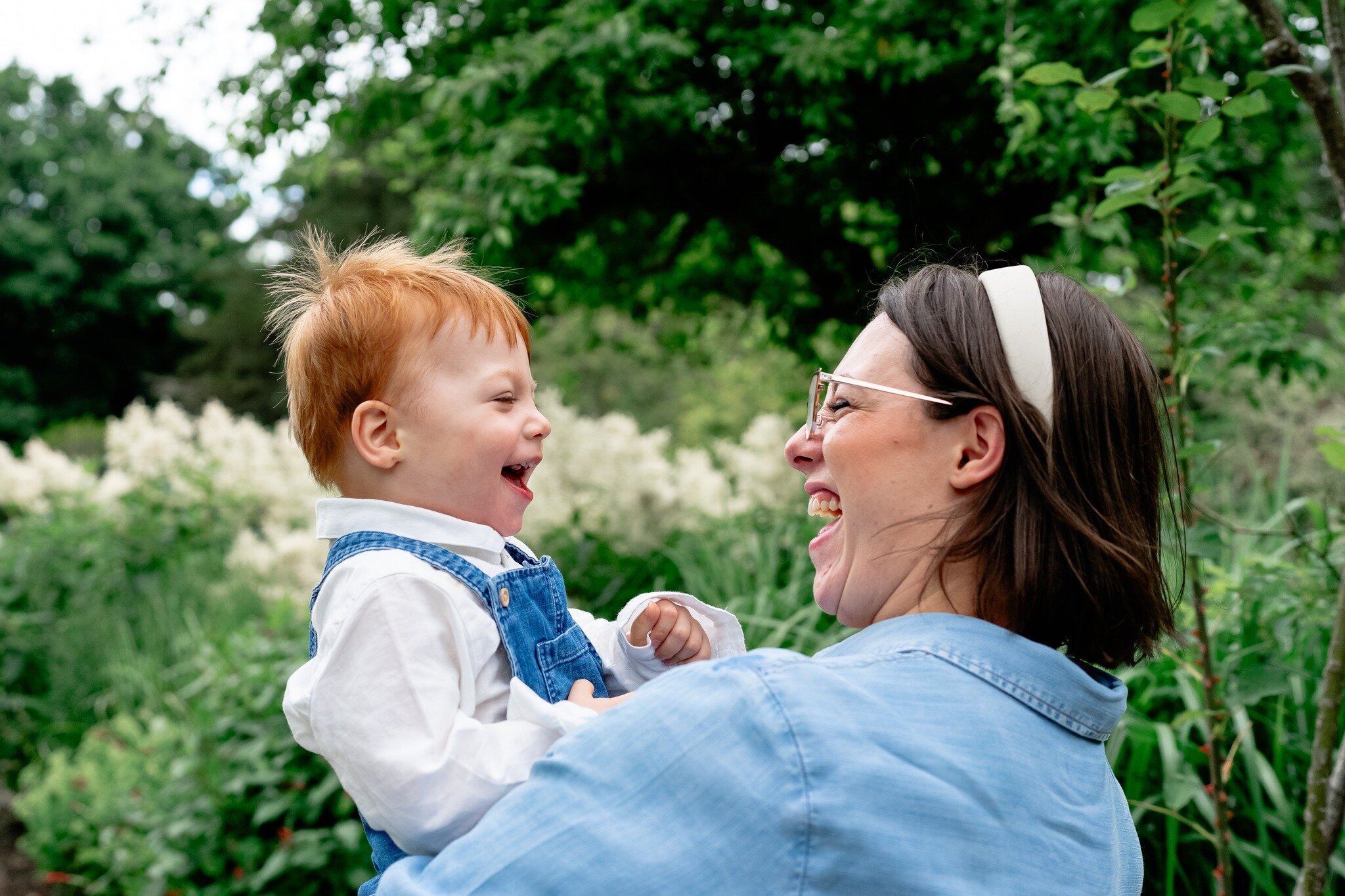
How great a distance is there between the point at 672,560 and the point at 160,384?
25.8m

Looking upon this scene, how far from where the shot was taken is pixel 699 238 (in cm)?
686

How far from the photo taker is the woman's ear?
1271 mm

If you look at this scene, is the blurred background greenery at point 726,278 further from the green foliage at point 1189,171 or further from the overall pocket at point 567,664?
the overall pocket at point 567,664

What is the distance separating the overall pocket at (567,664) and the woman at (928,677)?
0.14 m

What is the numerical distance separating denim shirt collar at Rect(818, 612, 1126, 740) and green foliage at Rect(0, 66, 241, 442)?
30.1 metres

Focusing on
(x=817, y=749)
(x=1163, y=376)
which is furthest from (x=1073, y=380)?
(x=1163, y=376)

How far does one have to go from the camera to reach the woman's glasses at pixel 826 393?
1.32 meters

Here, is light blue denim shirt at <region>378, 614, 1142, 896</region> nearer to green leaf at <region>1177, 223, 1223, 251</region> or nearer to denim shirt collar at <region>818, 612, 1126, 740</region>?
denim shirt collar at <region>818, 612, 1126, 740</region>

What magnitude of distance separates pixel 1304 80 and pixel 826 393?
103 centimetres

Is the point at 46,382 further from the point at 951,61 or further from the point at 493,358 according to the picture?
the point at 493,358

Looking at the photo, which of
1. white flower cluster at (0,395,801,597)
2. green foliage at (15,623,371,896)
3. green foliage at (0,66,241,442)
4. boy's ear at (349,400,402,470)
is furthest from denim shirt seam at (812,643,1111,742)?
green foliage at (0,66,241,442)

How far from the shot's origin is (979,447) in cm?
129

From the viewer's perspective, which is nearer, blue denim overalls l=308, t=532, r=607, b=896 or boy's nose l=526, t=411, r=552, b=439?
blue denim overalls l=308, t=532, r=607, b=896

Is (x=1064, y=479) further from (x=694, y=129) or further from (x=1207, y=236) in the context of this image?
(x=694, y=129)
